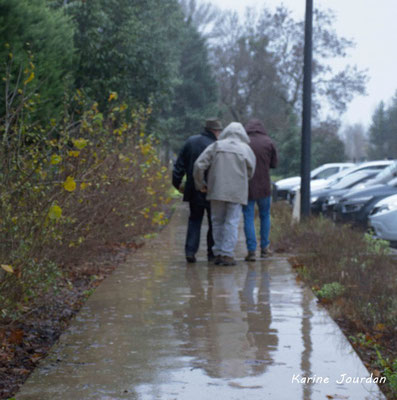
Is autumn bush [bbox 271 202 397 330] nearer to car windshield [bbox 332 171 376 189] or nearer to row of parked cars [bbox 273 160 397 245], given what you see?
row of parked cars [bbox 273 160 397 245]

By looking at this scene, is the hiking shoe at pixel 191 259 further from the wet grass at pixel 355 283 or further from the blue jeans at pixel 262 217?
the wet grass at pixel 355 283

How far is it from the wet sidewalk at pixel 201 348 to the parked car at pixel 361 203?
22.9 ft

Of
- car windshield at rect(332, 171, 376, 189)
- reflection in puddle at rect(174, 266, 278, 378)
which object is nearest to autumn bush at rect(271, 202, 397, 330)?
reflection in puddle at rect(174, 266, 278, 378)

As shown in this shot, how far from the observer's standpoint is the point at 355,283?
799 cm

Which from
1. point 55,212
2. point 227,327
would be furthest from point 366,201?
point 55,212

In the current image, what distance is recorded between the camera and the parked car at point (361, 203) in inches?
Answer: 598

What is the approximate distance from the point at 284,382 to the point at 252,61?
5526 cm

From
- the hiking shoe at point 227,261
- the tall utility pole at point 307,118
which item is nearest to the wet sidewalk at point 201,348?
the hiking shoe at point 227,261

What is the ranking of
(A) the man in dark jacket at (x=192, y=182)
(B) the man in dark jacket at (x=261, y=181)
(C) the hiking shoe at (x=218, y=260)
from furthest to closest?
(B) the man in dark jacket at (x=261, y=181)
(A) the man in dark jacket at (x=192, y=182)
(C) the hiking shoe at (x=218, y=260)

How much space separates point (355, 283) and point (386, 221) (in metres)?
5.16

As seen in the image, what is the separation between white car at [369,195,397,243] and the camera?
1282 centimetres

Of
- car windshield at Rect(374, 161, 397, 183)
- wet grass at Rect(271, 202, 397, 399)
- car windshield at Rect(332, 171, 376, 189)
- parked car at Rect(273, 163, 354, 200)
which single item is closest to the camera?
wet grass at Rect(271, 202, 397, 399)

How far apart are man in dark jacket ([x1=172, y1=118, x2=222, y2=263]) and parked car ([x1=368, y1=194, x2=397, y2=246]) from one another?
Result: 3719 mm

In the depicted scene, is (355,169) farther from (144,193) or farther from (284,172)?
(284,172)
